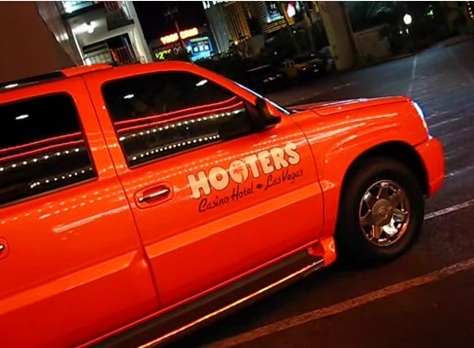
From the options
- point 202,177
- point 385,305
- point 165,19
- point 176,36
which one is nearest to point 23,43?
point 202,177

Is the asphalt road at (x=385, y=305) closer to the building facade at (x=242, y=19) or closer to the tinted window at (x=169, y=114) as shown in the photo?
the tinted window at (x=169, y=114)

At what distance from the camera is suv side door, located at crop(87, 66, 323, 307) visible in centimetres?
362

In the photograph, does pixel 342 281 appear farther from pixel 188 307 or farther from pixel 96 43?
pixel 96 43

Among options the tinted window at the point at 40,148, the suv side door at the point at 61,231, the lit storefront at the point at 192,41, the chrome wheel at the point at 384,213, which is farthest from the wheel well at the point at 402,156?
the lit storefront at the point at 192,41

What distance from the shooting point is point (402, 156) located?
15.7ft

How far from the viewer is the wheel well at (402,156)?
452cm

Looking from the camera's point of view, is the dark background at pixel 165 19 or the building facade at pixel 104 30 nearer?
the building facade at pixel 104 30

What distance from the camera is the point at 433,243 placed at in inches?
190

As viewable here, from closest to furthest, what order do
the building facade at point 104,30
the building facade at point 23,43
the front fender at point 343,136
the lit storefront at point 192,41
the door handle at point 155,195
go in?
the door handle at point 155,195 < the front fender at point 343,136 < the building facade at point 23,43 < the building facade at point 104,30 < the lit storefront at point 192,41

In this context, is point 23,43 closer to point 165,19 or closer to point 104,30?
point 104,30

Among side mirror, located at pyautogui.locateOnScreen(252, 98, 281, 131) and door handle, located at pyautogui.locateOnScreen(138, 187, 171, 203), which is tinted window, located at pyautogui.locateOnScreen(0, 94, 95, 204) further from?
side mirror, located at pyautogui.locateOnScreen(252, 98, 281, 131)

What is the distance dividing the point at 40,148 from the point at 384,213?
99.7 inches

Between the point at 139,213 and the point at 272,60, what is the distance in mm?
35101

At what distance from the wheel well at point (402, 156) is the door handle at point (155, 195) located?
1.51 meters
